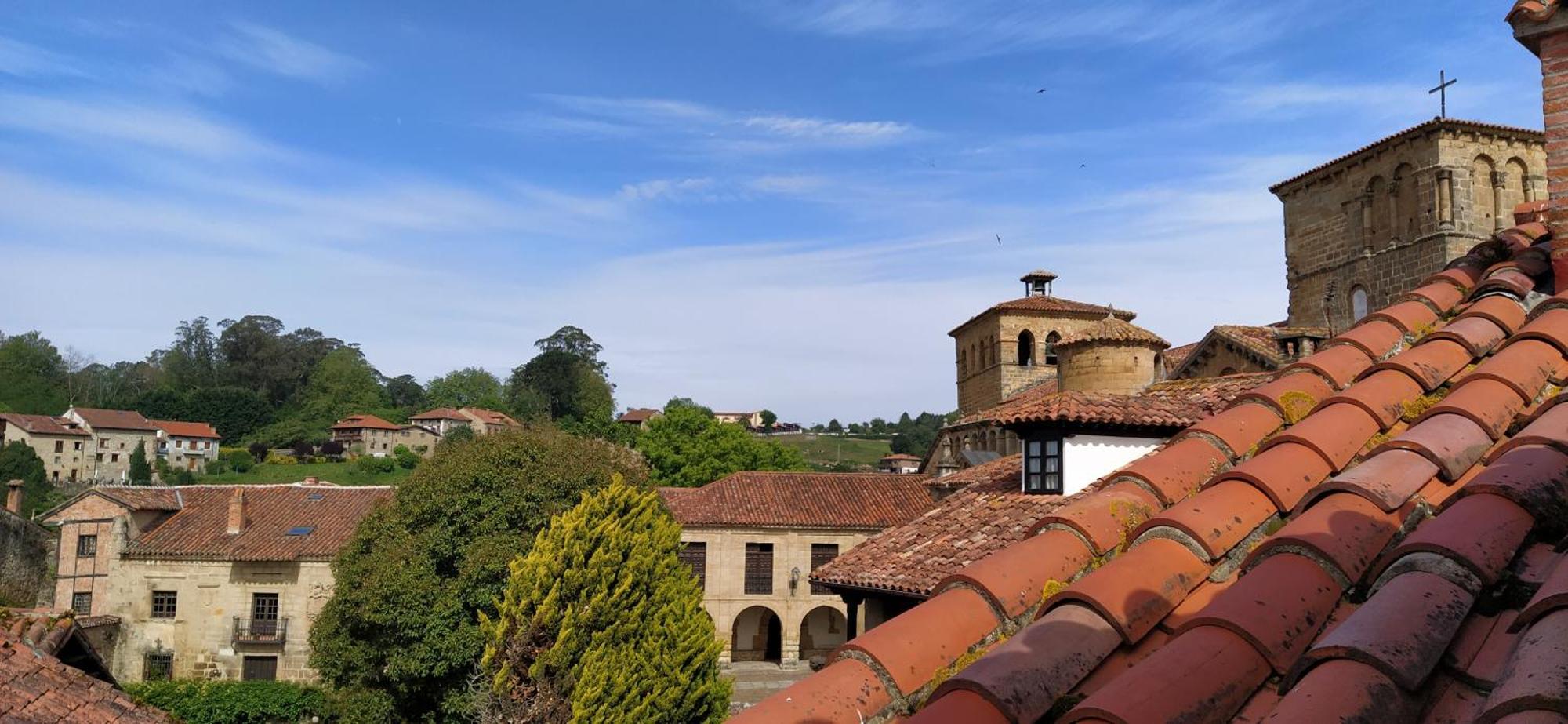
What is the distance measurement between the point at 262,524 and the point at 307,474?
43995mm

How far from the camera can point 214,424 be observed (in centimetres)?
8638

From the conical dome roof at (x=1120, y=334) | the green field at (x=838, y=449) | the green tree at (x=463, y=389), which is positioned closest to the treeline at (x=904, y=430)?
the green field at (x=838, y=449)

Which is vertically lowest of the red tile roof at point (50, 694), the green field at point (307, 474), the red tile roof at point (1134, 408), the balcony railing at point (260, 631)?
the balcony railing at point (260, 631)

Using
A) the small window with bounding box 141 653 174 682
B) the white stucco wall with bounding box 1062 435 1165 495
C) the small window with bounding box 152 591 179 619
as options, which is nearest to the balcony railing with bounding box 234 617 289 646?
the small window with bounding box 141 653 174 682

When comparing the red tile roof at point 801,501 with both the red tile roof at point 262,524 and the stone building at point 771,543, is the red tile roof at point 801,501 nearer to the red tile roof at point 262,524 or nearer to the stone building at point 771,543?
the stone building at point 771,543

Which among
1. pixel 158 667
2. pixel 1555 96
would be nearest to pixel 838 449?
pixel 158 667

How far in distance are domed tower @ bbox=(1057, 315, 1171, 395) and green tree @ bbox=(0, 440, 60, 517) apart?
5374cm

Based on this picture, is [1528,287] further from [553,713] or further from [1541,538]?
[553,713]

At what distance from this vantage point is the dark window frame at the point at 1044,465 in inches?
495

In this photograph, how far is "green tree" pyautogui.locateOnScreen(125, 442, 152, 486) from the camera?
65688mm

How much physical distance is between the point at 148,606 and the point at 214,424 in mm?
66445

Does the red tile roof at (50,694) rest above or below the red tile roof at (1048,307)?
below

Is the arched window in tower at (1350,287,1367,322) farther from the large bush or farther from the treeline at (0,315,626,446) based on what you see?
the treeline at (0,315,626,446)

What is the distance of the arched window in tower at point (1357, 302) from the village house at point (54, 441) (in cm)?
7486
